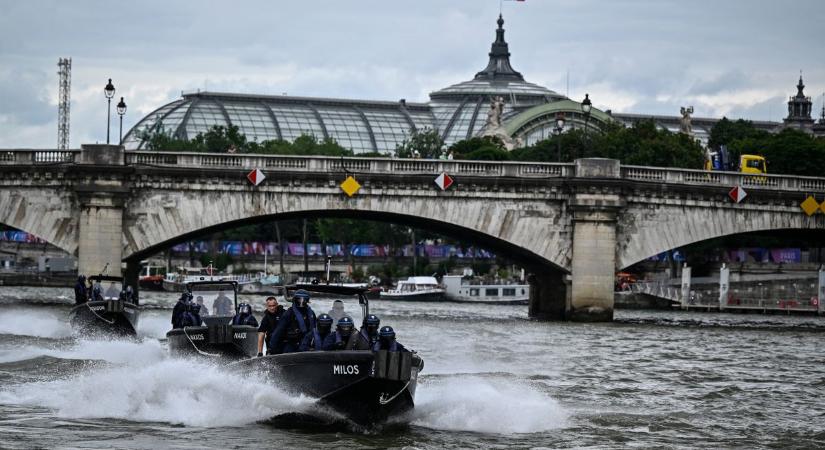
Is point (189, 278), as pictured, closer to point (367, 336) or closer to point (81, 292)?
point (81, 292)

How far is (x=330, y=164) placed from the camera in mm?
79875

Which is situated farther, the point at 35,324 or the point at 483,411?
the point at 35,324

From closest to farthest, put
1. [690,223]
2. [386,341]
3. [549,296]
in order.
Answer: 1. [386,341]
2. [690,223]
3. [549,296]

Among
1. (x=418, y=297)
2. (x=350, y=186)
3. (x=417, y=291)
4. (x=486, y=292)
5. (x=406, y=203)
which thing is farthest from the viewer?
(x=417, y=291)

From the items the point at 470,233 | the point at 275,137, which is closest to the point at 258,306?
the point at 470,233

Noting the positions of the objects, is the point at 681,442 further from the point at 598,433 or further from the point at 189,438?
the point at 189,438

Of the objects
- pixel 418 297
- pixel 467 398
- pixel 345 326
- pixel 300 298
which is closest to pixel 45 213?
pixel 467 398

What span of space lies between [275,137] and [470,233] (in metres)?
117

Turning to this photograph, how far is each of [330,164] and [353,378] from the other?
4747cm

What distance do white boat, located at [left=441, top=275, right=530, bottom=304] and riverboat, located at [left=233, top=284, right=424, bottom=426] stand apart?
92.9 meters

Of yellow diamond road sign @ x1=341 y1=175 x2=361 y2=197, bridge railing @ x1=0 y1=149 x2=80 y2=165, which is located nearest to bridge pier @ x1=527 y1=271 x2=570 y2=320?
yellow diamond road sign @ x1=341 y1=175 x2=361 y2=197

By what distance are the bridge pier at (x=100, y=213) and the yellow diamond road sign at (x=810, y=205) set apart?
32116 mm

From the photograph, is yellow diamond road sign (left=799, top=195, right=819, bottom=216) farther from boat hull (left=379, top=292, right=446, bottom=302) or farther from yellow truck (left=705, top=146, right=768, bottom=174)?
boat hull (left=379, top=292, right=446, bottom=302)

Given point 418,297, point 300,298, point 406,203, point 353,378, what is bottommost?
point 353,378
